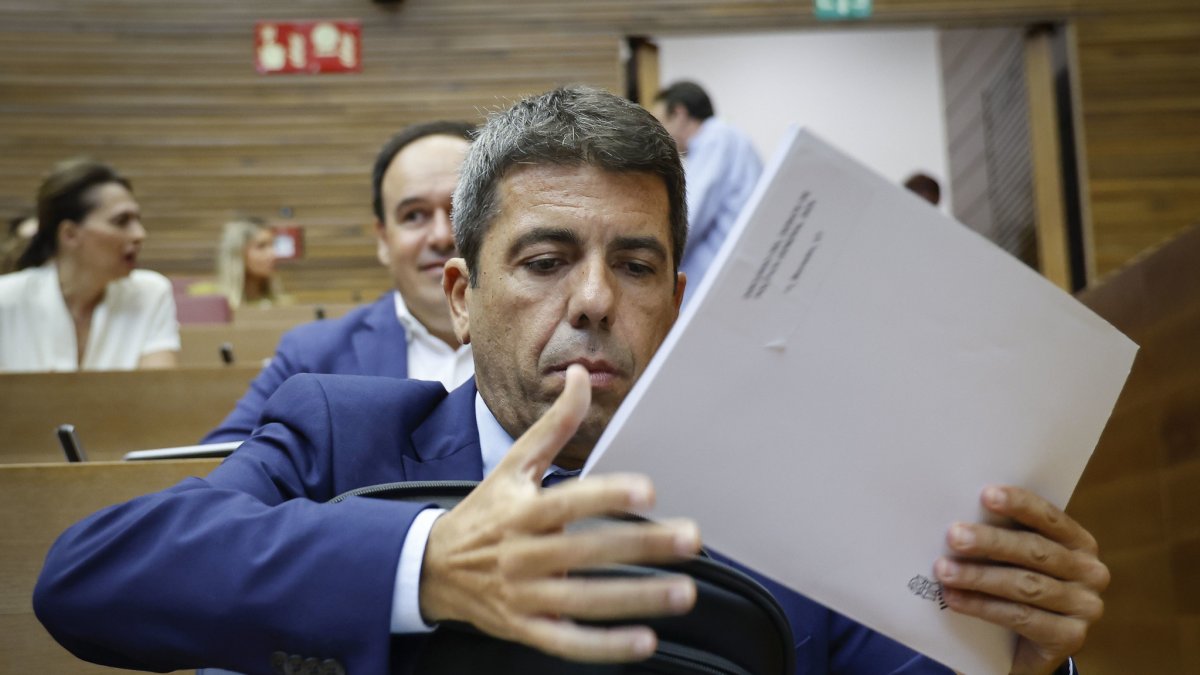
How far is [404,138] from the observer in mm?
2781

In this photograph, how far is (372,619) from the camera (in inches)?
35.1

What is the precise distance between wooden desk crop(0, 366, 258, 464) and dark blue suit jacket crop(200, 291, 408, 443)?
0.24 metres

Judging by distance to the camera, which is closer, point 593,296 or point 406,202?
point 593,296

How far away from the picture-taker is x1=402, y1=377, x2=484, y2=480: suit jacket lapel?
3.92 ft

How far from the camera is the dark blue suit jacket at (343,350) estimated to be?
228cm

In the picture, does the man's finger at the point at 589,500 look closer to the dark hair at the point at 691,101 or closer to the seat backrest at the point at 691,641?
the seat backrest at the point at 691,641

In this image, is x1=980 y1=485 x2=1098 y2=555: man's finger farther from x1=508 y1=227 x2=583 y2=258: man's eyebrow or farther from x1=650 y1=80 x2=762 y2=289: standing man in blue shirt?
x1=650 y1=80 x2=762 y2=289: standing man in blue shirt

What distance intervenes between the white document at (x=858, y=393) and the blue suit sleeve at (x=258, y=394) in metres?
1.25

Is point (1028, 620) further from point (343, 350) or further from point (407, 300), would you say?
→ point (407, 300)

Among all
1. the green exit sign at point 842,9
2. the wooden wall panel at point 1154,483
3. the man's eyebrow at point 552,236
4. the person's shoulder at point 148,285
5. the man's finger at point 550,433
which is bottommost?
the wooden wall panel at point 1154,483

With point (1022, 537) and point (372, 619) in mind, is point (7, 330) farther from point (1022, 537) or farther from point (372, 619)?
point (1022, 537)

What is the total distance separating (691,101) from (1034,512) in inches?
157

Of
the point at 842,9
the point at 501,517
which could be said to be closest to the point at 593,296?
the point at 501,517

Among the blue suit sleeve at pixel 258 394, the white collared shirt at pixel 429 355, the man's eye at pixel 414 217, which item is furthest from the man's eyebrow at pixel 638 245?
the man's eye at pixel 414 217
